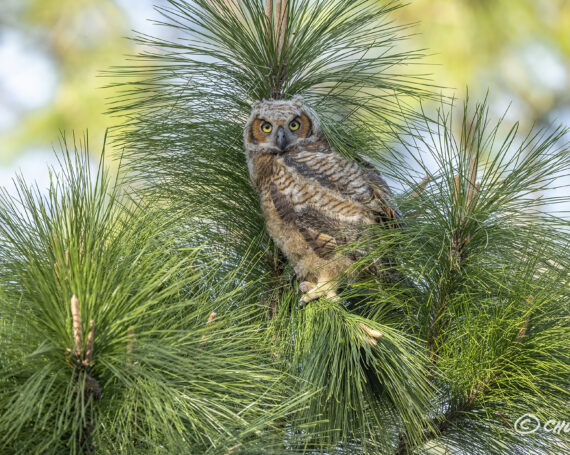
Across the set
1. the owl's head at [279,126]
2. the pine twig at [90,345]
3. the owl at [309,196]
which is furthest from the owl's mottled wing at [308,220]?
the pine twig at [90,345]

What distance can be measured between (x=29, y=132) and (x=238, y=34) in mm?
3379

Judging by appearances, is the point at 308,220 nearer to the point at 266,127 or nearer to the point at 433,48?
the point at 266,127

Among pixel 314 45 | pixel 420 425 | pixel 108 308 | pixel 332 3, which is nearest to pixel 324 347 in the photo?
pixel 420 425

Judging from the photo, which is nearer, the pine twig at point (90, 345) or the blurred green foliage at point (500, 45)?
the pine twig at point (90, 345)

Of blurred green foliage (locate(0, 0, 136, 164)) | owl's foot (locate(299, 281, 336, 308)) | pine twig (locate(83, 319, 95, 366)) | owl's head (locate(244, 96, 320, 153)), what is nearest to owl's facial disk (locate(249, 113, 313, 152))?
owl's head (locate(244, 96, 320, 153))

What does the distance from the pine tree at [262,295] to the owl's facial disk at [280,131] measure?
0.05 metres

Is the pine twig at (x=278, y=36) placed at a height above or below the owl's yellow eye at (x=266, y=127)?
above

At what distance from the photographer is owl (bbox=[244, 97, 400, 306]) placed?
67.7 inches

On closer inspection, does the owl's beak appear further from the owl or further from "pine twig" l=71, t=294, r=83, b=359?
"pine twig" l=71, t=294, r=83, b=359

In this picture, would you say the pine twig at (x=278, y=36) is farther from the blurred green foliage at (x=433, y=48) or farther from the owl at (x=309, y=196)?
the blurred green foliage at (x=433, y=48)

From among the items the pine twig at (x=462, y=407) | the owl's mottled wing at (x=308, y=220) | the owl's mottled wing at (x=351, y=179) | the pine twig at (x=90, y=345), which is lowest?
the pine twig at (x=462, y=407)

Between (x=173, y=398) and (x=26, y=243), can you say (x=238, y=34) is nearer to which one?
(x=26, y=243)

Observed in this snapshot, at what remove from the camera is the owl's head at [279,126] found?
1782 mm

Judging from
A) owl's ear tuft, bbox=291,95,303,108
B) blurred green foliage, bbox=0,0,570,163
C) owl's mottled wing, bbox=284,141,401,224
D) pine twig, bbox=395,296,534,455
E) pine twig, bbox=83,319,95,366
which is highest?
blurred green foliage, bbox=0,0,570,163
